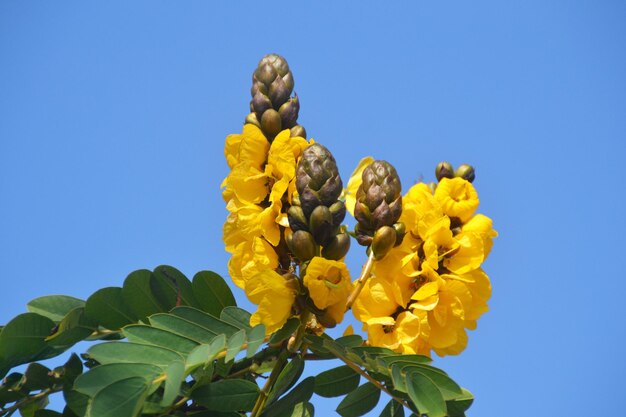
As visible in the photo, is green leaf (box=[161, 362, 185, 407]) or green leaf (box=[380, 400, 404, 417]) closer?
green leaf (box=[161, 362, 185, 407])

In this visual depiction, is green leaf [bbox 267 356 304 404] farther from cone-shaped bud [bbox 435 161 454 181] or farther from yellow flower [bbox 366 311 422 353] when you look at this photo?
Result: cone-shaped bud [bbox 435 161 454 181]

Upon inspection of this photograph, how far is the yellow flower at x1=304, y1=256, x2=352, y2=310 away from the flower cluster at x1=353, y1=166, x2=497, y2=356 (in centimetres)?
18

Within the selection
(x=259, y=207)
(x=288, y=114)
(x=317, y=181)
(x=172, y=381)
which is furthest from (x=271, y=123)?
(x=172, y=381)

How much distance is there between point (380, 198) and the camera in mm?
2188

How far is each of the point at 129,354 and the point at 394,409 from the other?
2.47ft

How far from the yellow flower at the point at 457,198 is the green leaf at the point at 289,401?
2.18ft

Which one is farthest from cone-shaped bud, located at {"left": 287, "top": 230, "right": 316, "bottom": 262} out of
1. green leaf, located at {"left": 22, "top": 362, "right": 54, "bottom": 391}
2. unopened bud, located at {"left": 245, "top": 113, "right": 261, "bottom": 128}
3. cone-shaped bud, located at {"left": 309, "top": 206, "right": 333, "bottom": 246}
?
green leaf, located at {"left": 22, "top": 362, "right": 54, "bottom": 391}

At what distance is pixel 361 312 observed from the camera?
7.43 feet

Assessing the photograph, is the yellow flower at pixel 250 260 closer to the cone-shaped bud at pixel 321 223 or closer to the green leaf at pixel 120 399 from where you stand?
the cone-shaped bud at pixel 321 223

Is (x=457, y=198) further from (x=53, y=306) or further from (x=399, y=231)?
(x=53, y=306)

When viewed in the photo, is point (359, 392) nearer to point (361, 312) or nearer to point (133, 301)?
point (361, 312)

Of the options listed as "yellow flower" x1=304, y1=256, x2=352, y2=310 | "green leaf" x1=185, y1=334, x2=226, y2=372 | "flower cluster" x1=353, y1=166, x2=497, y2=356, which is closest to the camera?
"green leaf" x1=185, y1=334, x2=226, y2=372

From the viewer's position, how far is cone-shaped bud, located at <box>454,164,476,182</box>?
8.52 feet

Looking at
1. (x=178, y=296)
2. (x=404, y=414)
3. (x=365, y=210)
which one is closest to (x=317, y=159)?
(x=365, y=210)
